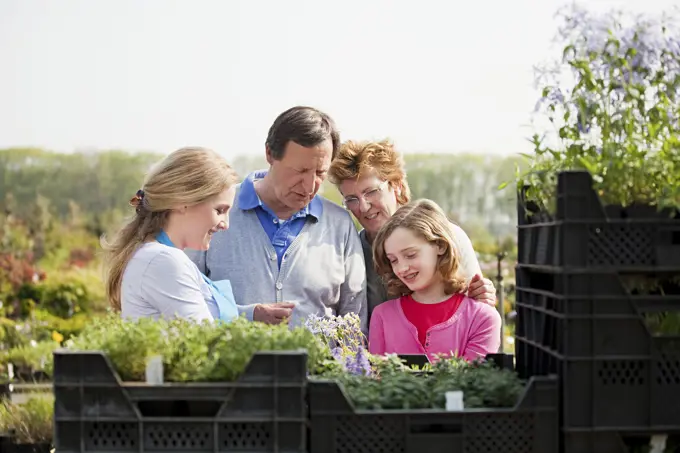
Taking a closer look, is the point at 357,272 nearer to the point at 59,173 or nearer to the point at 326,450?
the point at 326,450

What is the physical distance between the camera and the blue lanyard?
302 centimetres

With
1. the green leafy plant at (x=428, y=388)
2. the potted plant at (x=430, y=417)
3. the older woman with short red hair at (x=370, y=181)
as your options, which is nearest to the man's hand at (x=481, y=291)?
the older woman with short red hair at (x=370, y=181)

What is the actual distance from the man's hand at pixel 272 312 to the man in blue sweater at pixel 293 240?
0.23 m

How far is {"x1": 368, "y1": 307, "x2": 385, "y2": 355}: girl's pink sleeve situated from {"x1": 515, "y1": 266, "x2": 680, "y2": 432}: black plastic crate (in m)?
1.46

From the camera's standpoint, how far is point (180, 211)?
3.02 m

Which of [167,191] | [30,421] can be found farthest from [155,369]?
[30,421]

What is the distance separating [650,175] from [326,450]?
104 cm

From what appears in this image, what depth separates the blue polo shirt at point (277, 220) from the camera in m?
4.09

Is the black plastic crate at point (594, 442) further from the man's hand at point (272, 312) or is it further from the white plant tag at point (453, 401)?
the man's hand at point (272, 312)

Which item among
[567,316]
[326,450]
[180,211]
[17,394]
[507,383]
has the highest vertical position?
[180,211]

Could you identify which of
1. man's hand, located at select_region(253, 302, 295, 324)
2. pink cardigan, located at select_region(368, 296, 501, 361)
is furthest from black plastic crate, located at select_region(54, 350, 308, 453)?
man's hand, located at select_region(253, 302, 295, 324)

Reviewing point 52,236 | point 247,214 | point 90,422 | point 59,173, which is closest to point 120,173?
point 59,173

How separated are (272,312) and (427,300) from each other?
0.63 m

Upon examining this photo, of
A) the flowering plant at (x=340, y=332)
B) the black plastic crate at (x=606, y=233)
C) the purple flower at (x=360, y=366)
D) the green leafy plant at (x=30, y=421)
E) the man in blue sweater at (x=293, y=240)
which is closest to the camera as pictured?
the black plastic crate at (x=606, y=233)
